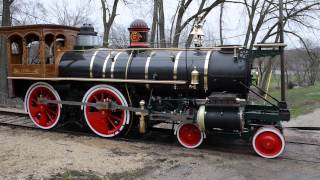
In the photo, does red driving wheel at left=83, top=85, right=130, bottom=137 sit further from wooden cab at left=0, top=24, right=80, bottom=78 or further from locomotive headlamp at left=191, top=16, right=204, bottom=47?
locomotive headlamp at left=191, top=16, right=204, bottom=47

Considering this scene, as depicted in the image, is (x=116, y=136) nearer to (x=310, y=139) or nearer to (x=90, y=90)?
(x=90, y=90)

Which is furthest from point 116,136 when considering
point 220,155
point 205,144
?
point 220,155

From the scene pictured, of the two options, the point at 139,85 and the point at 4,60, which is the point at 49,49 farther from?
the point at 4,60

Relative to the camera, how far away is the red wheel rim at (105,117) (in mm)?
9609

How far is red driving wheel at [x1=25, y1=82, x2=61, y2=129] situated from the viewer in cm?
1059

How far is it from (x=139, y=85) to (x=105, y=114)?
43.7 inches

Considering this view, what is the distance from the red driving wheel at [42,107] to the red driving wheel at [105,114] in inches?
44.8

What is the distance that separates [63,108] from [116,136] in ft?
5.74

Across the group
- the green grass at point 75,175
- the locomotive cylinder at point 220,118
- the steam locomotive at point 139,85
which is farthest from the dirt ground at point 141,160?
the locomotive cylinder at point 220,118

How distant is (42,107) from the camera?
10648 mm

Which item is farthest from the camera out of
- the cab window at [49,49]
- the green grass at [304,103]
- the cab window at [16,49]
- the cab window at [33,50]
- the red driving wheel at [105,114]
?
the green grass at [304,103]

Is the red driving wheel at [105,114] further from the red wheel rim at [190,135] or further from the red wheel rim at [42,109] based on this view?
the red wheel rim at [190,135]

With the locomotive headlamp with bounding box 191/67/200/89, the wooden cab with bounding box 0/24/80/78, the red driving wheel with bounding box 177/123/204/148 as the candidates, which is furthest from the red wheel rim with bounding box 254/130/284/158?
the wooden cab with bounding box 0/24/80/78

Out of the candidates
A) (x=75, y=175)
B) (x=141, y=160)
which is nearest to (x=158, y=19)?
(x=141, y=160)
